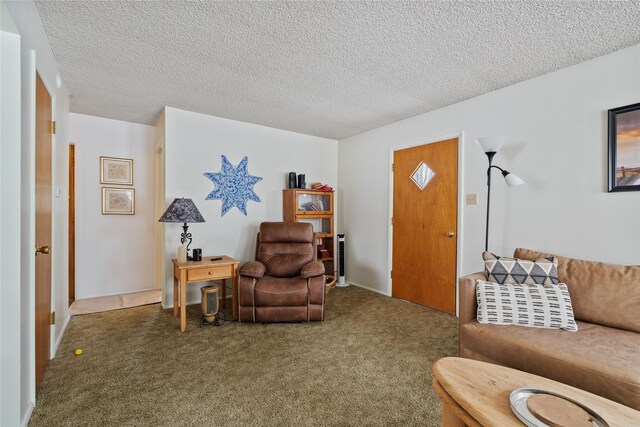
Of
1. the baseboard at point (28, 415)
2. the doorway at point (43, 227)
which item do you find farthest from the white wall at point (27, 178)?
the doorway at point (43, 227)

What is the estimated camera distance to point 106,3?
5.81ft

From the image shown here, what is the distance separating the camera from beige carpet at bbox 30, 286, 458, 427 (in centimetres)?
170

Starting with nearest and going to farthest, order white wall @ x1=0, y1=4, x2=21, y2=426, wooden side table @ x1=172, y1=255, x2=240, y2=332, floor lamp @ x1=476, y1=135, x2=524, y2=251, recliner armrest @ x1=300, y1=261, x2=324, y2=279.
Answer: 1. white wall @ x1=0, y1=4, x2=21, y2=426
2. floor lamp @ x1=476, y1=135, x2=524, y2=251
3. wooden side table @ x1=172, y1=255, x2=240, y2=332
4. recliner armrest @ x1=300, y1=261, x2=324, y2=279

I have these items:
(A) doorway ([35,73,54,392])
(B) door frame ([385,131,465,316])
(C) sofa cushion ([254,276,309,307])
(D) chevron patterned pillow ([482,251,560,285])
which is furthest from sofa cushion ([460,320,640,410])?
(A) doorway ([35,73,54,392])

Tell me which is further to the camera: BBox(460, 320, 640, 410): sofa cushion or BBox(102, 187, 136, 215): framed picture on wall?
BBox(102, 187, 136, 215): framed picture on wall

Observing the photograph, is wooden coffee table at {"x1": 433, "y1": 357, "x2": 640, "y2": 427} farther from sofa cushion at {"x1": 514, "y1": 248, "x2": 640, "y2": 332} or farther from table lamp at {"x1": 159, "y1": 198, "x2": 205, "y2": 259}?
table lamp at {"x1": 159, "y1": 198, "x2": 205, "y2": 259}

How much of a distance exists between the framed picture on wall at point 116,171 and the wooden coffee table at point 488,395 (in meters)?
4.24

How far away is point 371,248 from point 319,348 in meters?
2.10

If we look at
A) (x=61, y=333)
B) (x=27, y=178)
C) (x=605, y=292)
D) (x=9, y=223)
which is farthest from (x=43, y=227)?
(x=605, y=292)

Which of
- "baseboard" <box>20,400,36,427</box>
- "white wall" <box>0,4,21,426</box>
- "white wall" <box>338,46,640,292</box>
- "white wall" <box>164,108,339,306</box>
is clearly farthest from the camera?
"white wall" <box>164,108,339,306</box>

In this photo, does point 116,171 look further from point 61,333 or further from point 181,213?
point 61,333

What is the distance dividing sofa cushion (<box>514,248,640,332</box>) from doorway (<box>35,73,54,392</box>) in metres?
3.43

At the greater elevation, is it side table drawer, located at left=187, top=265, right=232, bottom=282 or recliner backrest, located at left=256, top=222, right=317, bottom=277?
recliner backrest, located at left=256, top=222, right=317, bottom=277

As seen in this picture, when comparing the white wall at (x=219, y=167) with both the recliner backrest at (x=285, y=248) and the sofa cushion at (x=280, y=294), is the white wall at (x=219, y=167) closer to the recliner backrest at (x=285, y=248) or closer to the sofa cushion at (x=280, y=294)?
the recliner backrest at (x=285, y=248)
